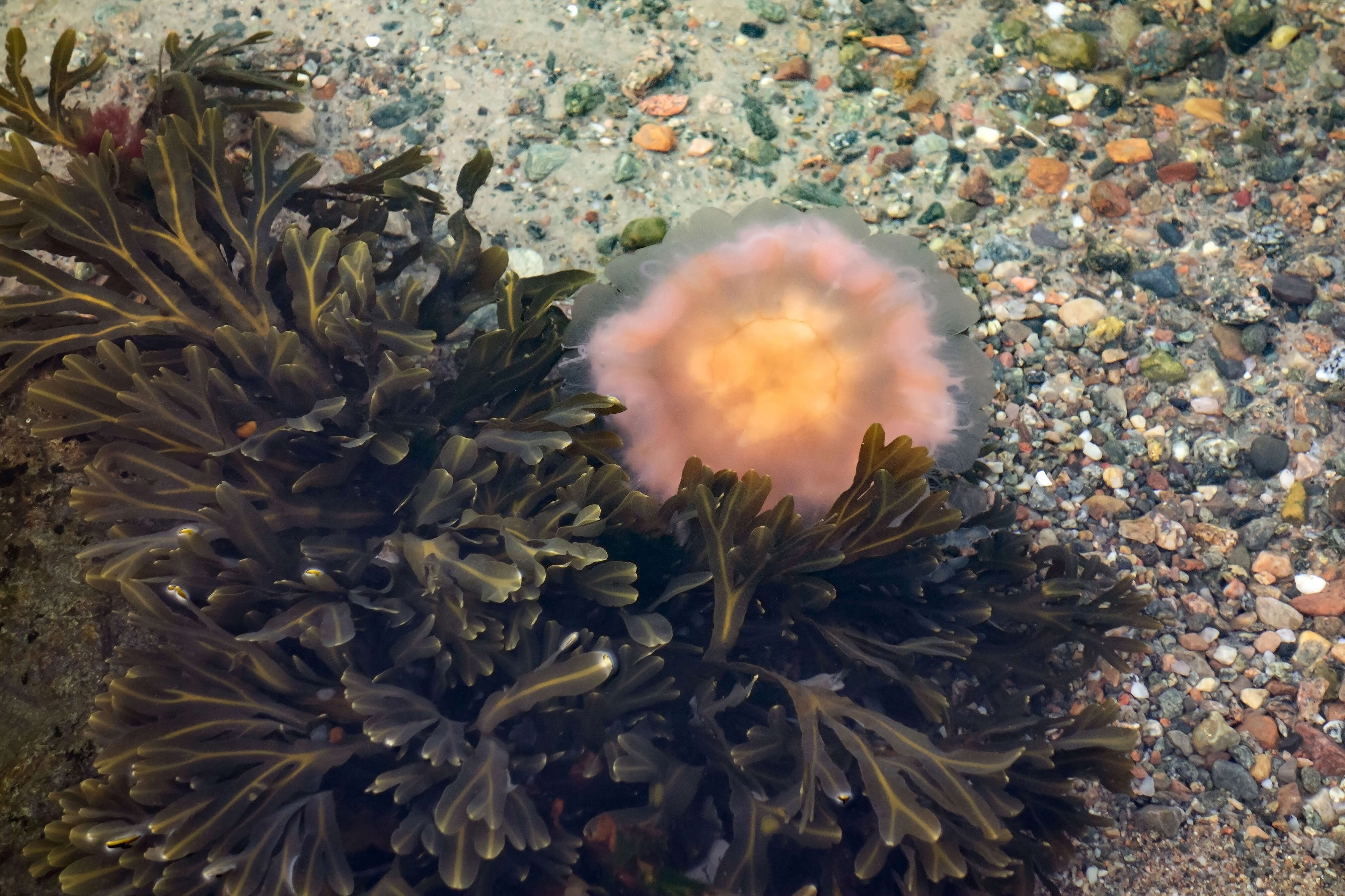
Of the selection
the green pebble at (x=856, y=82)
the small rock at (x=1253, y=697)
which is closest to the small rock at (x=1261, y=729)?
the small rock at (x=1253, y=697)

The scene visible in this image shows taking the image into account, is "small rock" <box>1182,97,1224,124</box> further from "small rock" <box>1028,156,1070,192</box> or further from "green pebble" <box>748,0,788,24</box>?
"green pebble" <box>748,0,788,24</box>

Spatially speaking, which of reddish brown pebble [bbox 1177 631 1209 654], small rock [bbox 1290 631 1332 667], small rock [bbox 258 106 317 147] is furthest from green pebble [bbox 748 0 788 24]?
small rock [bbox 1290 631 1332 667]

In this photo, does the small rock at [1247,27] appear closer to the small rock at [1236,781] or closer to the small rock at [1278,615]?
the small rock at [1278,615]

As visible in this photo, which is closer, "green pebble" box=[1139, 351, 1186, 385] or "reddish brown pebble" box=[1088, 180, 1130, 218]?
"green pebble" box=[1139, 351, 1186, 385]

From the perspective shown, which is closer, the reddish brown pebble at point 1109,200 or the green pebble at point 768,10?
the reddish brown pebble at point 1109,200

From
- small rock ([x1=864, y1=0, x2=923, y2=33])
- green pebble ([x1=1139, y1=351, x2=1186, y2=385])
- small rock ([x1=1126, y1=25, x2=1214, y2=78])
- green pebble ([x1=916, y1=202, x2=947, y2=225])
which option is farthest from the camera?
small rock ([x1=864, y1=0, x2=923, y2=33])
